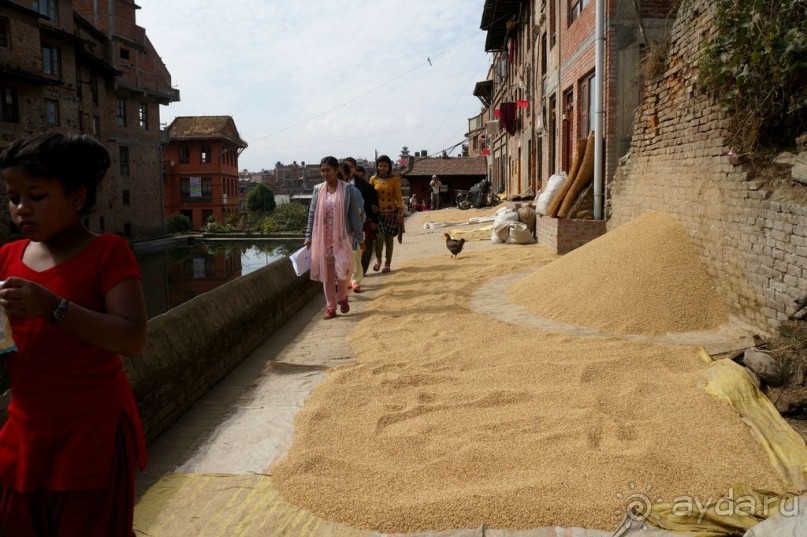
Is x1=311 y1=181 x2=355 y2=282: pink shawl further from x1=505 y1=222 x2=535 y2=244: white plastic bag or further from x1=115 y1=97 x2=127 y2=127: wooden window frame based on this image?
x1=115 y1=97 x2=127 y2=127: wooden window frame

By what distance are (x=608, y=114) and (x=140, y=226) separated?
30.7 metres

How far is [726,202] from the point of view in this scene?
5.70 m

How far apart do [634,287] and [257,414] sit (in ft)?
12.6

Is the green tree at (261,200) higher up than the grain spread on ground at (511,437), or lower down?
higher up

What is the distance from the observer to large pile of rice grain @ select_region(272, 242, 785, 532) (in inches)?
105

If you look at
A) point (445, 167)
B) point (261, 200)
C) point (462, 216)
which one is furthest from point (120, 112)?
point (261, 200)

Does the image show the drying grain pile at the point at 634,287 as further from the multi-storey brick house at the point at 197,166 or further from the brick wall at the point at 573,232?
the multi-storey brick house at the point at 197,166

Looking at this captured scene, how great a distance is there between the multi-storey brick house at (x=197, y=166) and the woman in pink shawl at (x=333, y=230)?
43.9m

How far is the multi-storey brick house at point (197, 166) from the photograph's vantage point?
48.7m

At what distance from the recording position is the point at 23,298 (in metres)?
1.55

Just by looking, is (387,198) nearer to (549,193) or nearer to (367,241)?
(367,241)

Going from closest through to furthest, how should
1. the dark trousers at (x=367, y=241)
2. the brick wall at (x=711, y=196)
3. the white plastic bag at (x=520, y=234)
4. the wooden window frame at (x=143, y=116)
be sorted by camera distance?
the brick wall at (x=711, y=196), the dark trousers at (x=367, y=241), the white plastic bag at (x=520, y=234), the wooden window frame at (x=143, y=116)

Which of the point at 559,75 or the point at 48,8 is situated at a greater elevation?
the point at 48,8

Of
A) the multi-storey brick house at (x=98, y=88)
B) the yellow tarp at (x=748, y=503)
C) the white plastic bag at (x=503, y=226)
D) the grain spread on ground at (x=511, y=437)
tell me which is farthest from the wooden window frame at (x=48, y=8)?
the yellow tarp at (x=748, y=503)
